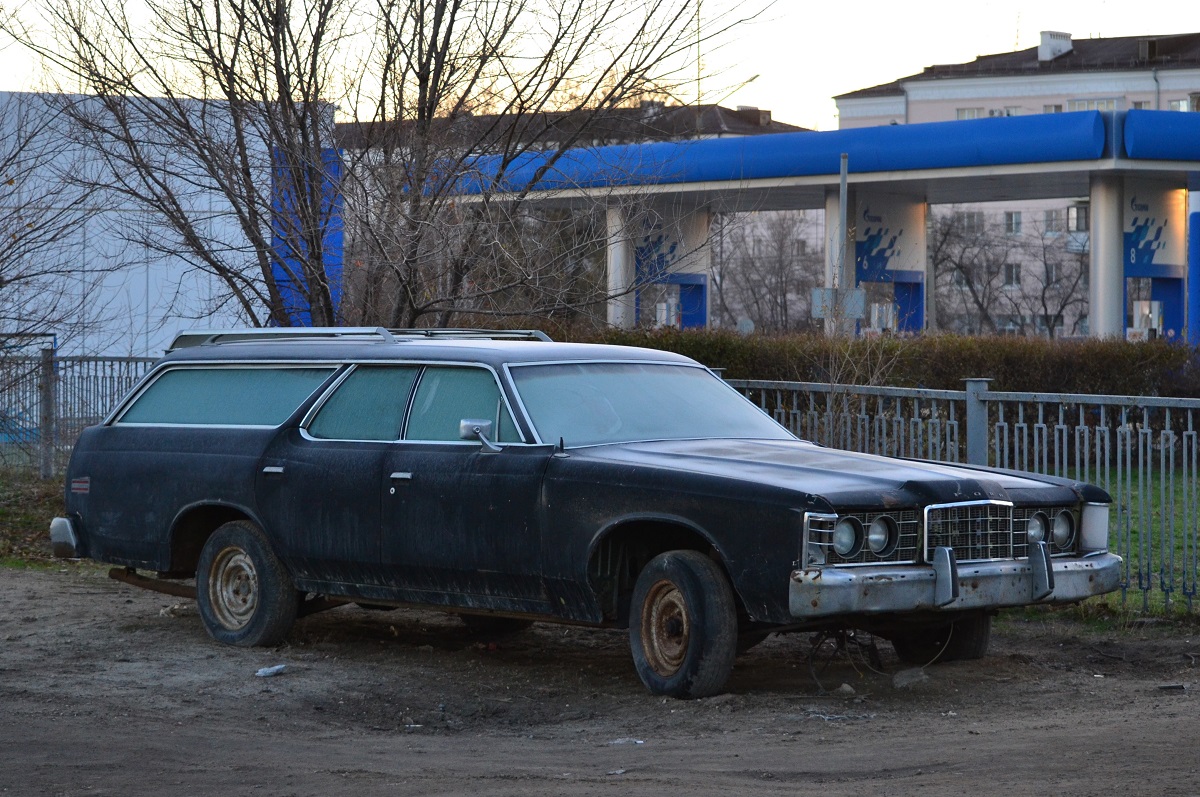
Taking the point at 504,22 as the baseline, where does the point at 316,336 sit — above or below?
below

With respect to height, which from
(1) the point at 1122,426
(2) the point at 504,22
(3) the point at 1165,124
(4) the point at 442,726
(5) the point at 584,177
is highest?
(3) the point at 1165,124

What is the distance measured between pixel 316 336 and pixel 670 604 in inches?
127

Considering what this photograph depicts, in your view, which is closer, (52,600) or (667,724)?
(667,724)

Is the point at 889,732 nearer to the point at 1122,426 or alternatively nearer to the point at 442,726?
the point at 442,726

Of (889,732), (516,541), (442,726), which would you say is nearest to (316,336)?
(516,541)

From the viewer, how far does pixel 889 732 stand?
613 centimetres

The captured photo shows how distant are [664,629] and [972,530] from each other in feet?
4.74

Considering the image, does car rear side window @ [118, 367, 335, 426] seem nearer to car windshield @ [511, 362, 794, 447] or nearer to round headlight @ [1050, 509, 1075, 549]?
car windshield @ [511, 362, 794, 447]

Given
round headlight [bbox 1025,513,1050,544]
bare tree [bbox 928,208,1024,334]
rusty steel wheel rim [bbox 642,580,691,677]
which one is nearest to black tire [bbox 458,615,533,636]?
rusty steel wheel rim [bbox 642,580,691,677]

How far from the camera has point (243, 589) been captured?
28.1 feet


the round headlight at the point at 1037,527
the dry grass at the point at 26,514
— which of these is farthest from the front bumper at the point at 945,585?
the dry grass at the point at 26,514

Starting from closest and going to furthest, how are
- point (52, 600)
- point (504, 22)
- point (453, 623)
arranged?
point (453, 623), point (52, 600), point (504, 22)

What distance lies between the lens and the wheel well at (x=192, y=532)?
8.67 m

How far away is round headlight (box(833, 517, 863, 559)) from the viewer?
6277 mm
